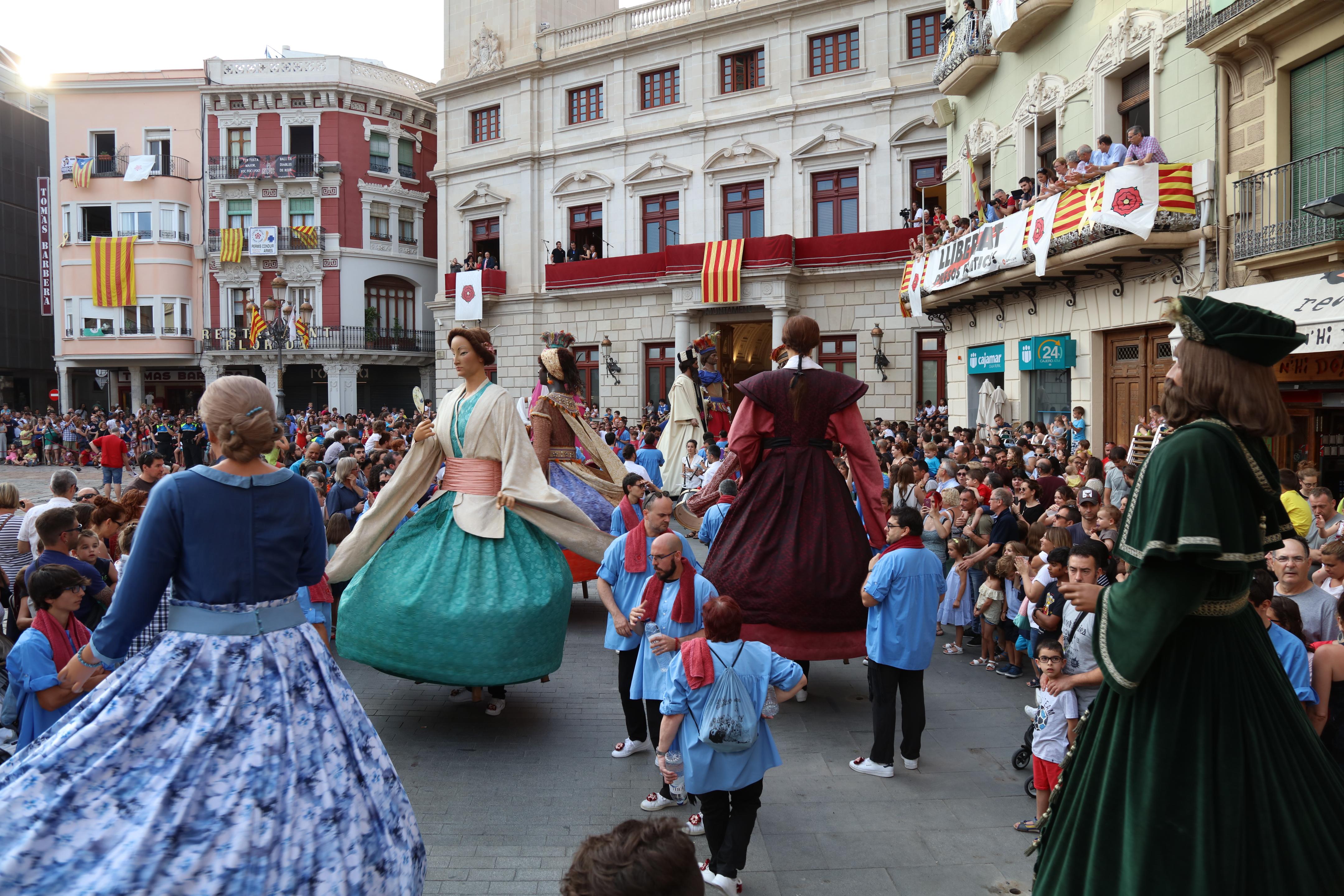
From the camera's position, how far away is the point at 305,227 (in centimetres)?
3759

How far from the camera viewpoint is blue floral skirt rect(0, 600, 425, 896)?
Result: 2576 millimetres

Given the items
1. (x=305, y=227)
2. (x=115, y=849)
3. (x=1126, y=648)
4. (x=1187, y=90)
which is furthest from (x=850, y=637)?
(x=305, y=227)

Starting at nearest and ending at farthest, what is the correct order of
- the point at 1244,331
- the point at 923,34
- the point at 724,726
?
the point at 1244,331, the point at 724,726, the point at 923,34

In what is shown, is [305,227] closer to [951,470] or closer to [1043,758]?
[951,470]

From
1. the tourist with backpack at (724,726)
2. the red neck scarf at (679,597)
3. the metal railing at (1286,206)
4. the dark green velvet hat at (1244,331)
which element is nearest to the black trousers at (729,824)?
the tourist with backpack at (724,726)

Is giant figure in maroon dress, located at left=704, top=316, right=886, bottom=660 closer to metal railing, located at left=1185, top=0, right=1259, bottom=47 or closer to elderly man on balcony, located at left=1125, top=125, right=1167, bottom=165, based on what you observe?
metal railing, located at left=1185, top=0, right=1259, bottom=47

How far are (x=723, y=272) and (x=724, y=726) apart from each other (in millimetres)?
23145

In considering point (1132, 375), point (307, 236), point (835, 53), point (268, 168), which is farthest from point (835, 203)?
point (268, 168)

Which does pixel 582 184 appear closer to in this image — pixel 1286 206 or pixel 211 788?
pixel 1286 206

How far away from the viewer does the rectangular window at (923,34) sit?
977 inches

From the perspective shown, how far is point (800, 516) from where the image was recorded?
19.5 feet

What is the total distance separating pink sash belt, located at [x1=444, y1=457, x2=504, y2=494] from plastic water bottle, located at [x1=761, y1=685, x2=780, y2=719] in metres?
2.41

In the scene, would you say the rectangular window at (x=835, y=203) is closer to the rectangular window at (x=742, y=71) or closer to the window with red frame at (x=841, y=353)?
the window with red frame at (x=841, y=353)

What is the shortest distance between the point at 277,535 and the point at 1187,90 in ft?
43.0
